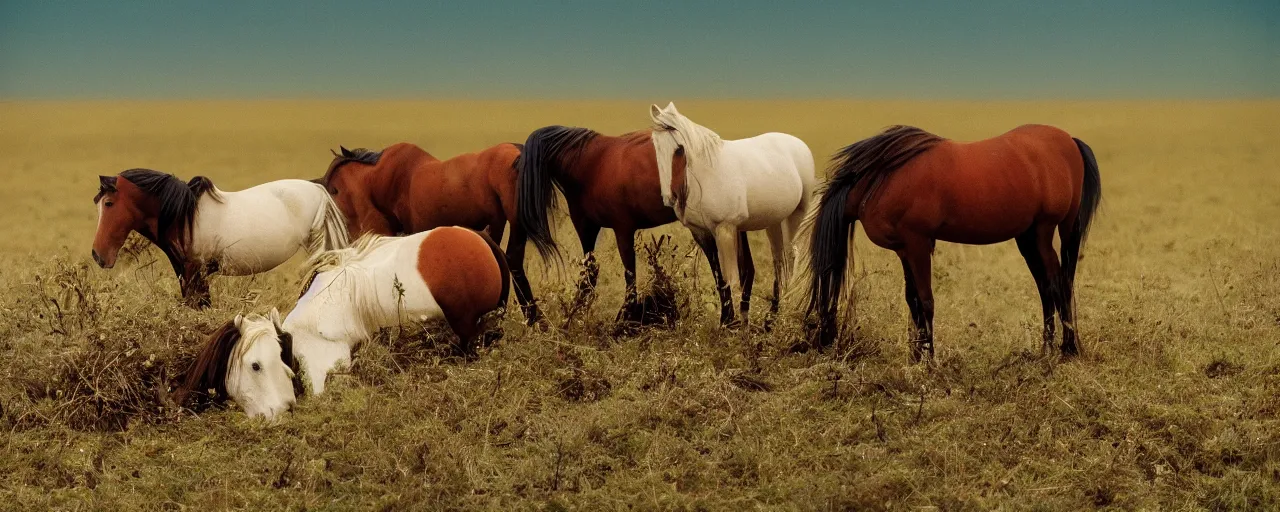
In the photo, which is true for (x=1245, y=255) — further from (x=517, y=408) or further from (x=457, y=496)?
(x=457, y=496)

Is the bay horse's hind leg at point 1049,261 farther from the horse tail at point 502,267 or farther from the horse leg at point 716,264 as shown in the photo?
the horse tail at point 502,267

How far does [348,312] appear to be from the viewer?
24.0 feet

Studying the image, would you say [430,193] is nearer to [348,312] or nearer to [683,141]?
[348,312]

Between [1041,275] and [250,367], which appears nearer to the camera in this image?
[250,367]

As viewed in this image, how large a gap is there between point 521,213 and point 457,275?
151 centimetres

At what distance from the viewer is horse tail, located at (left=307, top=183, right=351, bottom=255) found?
9.45 m

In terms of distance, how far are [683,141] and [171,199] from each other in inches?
163

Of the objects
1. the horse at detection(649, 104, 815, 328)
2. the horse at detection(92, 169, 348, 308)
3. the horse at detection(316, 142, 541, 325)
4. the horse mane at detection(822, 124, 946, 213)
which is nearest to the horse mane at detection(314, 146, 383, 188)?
the horse at detection(316, 142, 541, 325)

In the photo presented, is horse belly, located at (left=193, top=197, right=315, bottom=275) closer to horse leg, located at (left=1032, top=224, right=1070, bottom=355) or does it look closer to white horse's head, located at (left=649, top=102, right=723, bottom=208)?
white horse's head, located at (left=649, top=102, right=723, bottom=208)

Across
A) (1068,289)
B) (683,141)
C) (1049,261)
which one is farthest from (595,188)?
(1068,289)

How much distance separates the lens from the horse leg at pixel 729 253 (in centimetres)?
843

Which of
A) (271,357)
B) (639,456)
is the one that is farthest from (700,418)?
(271,357)

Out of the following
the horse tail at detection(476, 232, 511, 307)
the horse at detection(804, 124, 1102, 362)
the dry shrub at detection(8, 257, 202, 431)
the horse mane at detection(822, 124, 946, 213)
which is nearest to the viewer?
the dry shrub at detection(8, 257, 202, 431)

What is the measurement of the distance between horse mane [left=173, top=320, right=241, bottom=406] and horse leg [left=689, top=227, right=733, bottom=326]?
11.4 ft
